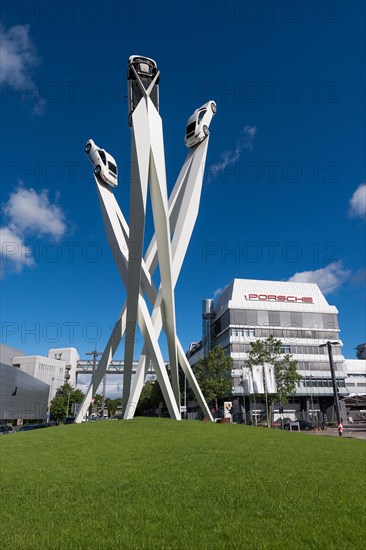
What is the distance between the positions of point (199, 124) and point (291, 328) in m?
47.4

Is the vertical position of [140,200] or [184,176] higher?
Answer: [184,176]

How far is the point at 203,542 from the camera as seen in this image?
4680 millimetres

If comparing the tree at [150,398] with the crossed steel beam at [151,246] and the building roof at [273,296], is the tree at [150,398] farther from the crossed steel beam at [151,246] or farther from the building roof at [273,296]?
the crossed steel beam at [151,246]

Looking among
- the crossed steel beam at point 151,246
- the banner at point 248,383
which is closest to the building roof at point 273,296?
the banner at point 248,383

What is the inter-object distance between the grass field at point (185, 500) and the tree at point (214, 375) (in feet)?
127

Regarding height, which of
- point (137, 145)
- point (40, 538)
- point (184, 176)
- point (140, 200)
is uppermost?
point (184, 176)

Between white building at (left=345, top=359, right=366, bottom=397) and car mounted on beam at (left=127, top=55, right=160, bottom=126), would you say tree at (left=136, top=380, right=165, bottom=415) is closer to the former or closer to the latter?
white building at (left=345, top=359, right=366, bottom=397)

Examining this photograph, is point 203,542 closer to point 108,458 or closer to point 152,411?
point 108,458

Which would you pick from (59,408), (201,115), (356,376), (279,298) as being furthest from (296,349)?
(201,115)

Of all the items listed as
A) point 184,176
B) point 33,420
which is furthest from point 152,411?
point 184,176

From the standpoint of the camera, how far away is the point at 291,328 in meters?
68.0

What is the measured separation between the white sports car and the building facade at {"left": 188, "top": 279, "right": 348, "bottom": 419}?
39.9 m

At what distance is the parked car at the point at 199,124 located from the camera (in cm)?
2778

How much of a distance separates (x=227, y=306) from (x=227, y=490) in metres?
61.3
